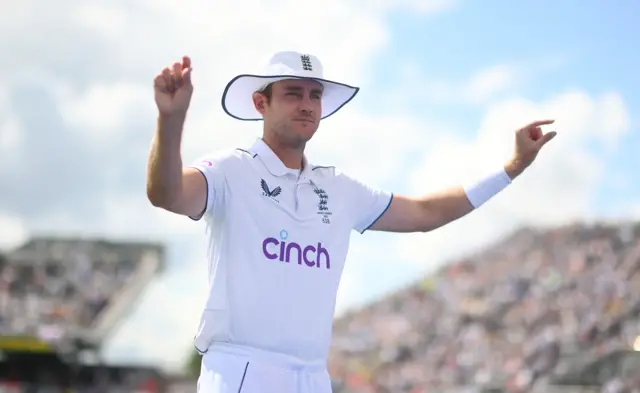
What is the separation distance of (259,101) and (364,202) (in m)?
0.70

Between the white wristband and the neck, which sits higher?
the neck

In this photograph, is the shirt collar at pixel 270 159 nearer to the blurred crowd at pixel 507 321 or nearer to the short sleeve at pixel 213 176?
the short sleeve at pixel 213 176

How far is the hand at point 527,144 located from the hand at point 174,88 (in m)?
2.06

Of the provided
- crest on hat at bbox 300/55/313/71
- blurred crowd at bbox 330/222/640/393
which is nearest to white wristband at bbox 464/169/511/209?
crest on hat at bbox 300/55/313/71

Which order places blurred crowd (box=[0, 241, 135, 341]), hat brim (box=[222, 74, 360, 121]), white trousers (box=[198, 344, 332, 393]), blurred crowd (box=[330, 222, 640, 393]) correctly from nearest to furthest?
white trousers (box=[198, 344, 332, 393]), hat brim (box=[222, 74, 360, 121]), blurred crowd (box=[330, 222, 640, 393]), blurred crowd (box=[0, 241, 135, 341])

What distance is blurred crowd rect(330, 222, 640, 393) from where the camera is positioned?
2620cm

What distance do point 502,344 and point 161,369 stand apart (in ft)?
32.4

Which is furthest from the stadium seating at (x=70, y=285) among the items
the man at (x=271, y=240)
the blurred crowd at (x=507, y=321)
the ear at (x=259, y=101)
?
the man at (x=271, y=240)

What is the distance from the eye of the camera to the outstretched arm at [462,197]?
197 inches

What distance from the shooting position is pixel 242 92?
4.61 metres

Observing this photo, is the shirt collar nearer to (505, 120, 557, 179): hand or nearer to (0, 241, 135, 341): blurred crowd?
(505, 120, 557, 179): hand

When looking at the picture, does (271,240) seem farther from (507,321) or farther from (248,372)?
(507,321)

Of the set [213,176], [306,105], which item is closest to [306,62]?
[306,105]

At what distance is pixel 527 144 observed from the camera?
16.8 feet
